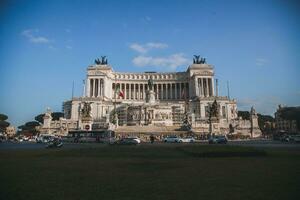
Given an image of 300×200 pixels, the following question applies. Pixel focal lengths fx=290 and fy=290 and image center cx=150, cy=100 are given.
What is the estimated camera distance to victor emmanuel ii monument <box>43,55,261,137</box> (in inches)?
3339

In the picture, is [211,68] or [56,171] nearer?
[56,171]

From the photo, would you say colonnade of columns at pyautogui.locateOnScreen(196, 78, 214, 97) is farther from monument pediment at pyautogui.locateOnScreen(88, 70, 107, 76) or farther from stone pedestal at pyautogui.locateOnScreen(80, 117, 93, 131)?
stone pedestal at pyautogui.locateOnScreen(80, 117, 93, 131)

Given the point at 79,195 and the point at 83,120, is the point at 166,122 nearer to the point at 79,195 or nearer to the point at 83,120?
the point at 83,120

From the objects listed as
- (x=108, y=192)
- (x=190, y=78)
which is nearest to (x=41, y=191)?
(x=108, y=192)

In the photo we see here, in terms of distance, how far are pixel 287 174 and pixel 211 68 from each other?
12285cm

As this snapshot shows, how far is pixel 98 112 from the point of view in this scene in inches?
4473

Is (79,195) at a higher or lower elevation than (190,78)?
lower

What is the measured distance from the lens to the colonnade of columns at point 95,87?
4956 inches

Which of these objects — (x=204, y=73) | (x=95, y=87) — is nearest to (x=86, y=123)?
(x=95, y=87)

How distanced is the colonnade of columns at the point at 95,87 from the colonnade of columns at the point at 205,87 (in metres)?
41.9

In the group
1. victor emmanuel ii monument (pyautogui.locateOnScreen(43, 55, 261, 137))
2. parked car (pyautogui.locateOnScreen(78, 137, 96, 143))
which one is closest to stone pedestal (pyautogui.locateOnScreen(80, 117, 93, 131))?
victor emmanuel ii monument (pyautogui.locateOnScreen(43, 55, 261, 137))

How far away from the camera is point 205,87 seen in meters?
127

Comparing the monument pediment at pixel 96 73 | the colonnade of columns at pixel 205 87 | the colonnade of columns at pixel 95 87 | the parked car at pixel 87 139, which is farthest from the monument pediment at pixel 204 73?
the parked car at pixel 87 139

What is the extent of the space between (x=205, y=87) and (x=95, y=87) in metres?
48.3
